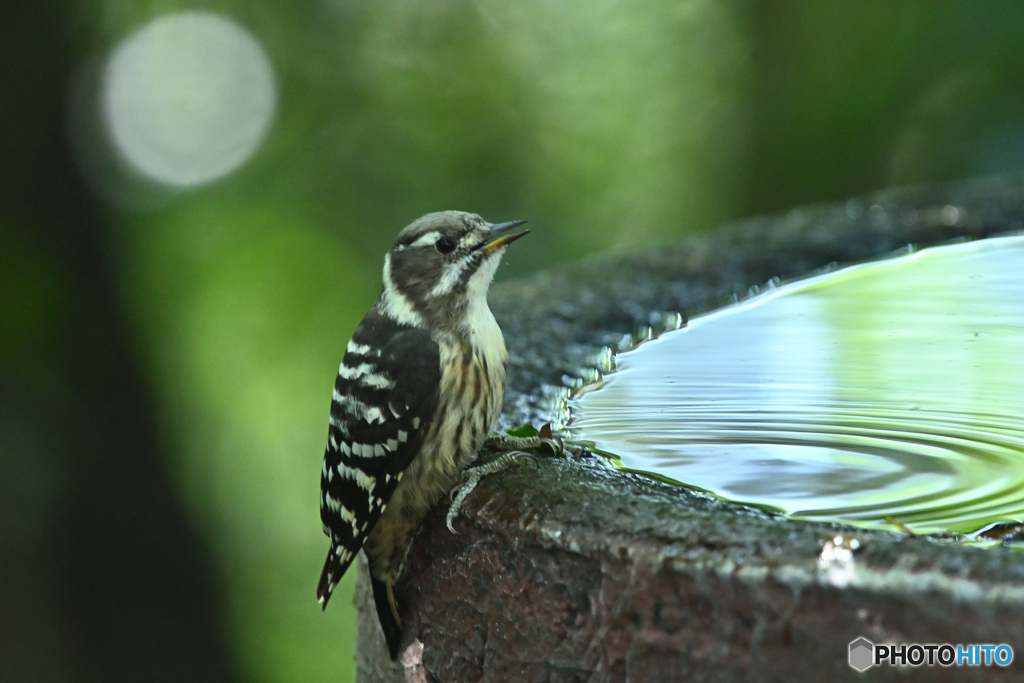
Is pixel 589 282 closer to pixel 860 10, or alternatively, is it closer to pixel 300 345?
pixel 300 345

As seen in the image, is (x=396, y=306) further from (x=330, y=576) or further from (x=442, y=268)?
(x=330, y=576)

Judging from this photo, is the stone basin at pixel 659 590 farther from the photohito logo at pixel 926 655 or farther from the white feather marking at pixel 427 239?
the white feather marking at pixel 427 239

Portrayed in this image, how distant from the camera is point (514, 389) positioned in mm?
2646

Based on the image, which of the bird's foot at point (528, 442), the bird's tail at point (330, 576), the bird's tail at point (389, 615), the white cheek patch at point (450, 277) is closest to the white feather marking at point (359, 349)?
the white cheek patch at point (450, 277)

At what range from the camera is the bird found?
2.06m

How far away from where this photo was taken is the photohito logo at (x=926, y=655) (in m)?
1.14

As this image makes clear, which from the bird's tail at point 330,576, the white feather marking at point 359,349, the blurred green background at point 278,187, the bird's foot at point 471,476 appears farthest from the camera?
the blurred green background at point 278,187

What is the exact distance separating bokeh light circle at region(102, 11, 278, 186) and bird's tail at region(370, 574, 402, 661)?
5376mm

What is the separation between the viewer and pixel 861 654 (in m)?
1.20

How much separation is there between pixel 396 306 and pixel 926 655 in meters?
1.65

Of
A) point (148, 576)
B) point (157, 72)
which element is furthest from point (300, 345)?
point (148, 576)

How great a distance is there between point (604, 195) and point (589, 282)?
21.8ft

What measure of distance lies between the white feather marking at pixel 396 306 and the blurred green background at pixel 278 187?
2766mm

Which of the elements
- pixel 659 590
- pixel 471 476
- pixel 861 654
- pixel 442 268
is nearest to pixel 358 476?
A: pixel 471 476
